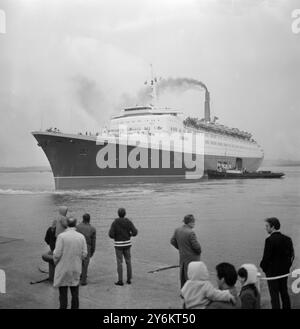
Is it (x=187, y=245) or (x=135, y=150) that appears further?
(x=135, y=150)

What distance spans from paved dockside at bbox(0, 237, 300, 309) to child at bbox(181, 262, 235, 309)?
57.3 inches

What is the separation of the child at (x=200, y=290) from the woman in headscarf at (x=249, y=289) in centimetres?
28

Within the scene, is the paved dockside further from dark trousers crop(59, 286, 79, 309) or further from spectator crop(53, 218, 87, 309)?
spectator crop(53, 218, 87, 309)

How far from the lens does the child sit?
2703 millimetres

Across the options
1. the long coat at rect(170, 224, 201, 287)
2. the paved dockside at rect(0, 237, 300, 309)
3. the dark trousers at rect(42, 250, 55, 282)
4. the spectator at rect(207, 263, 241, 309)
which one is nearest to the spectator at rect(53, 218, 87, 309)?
the paved dockside at rect(0, 237, 300, 309)

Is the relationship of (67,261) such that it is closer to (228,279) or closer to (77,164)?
(228,279)

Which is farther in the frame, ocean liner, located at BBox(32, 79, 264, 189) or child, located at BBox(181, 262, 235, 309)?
ocean liner, located at BBox(32, 79, 264, 189)

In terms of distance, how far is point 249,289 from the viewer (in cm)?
293

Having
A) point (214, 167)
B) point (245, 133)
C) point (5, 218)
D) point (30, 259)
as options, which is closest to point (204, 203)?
point (5, 218)

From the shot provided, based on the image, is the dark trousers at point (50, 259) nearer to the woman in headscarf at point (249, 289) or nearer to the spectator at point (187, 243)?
the spectator at point (187, 243)

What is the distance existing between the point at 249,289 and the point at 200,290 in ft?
1.46

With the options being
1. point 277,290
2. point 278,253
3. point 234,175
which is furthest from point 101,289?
point 234,175

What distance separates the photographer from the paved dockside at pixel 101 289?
165 inches

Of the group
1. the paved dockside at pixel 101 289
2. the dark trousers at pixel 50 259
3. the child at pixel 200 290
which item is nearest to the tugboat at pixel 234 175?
the paved dockside at pixel 101 289
